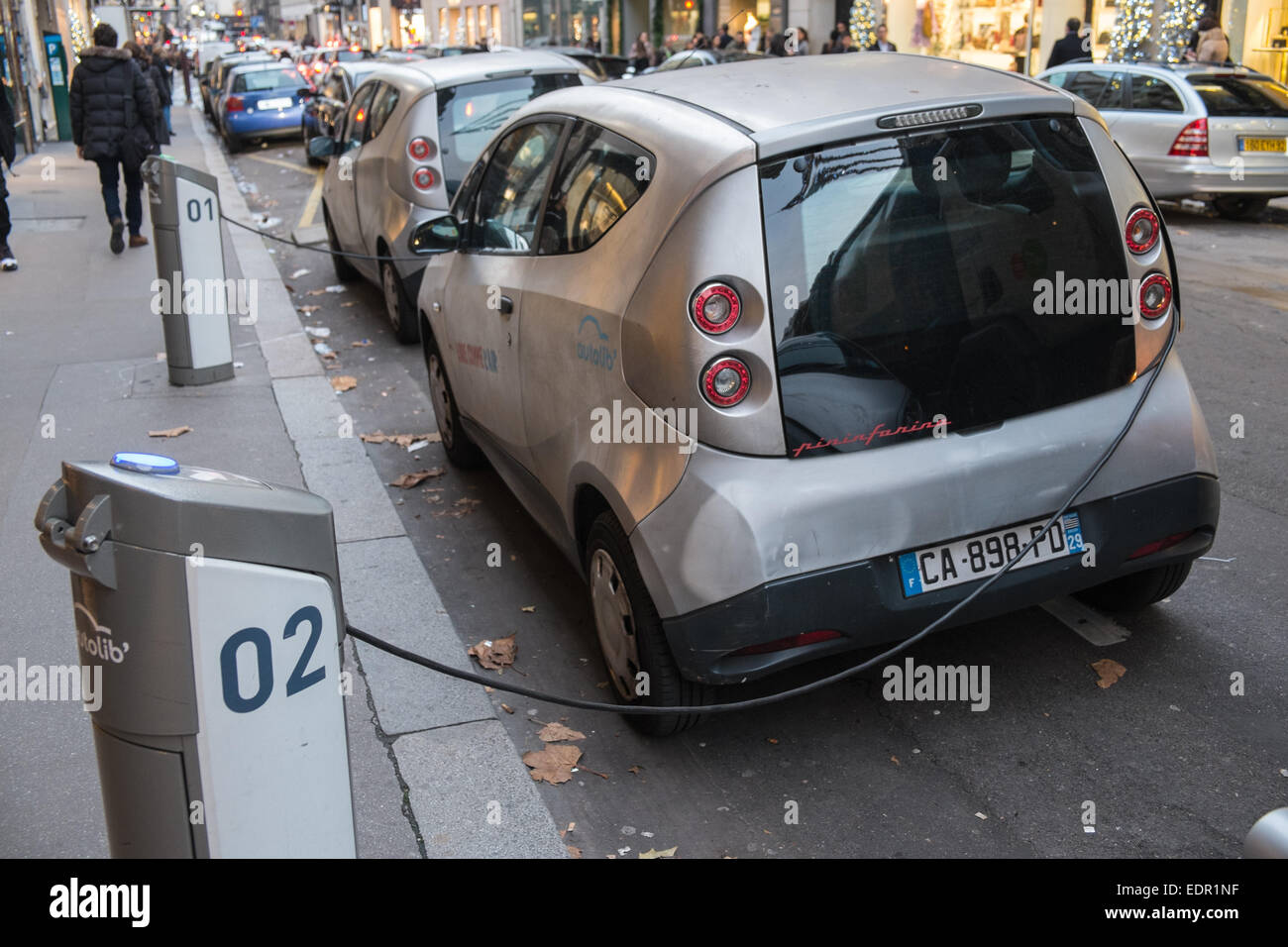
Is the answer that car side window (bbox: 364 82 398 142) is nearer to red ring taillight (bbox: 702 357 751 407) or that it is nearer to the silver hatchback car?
red ring taillight (bbox: 702 357 751 407)

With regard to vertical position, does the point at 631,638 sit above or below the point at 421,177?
below

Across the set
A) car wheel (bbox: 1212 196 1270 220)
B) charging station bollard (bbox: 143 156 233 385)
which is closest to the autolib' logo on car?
charging station bollard (bbox: 143 156 233 385)

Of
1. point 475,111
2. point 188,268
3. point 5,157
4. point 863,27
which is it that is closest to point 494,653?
point 188,268

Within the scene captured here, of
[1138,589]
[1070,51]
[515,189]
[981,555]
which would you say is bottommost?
[1138,589]

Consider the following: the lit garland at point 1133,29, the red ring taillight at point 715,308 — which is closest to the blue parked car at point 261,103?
the lit garland at point 1133,29

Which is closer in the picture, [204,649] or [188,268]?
[204,649]

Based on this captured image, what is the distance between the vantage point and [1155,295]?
12.9 ft

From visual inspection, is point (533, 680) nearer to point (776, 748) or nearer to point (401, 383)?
point (776, 748)

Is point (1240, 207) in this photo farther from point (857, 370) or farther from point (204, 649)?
point (204, 649)

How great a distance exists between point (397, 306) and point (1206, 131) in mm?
8853
